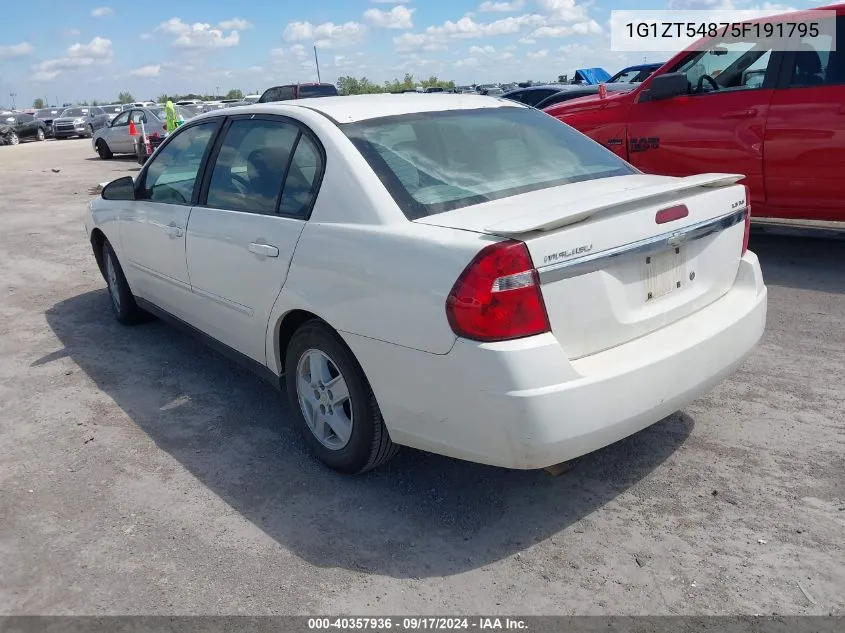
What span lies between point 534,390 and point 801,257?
5.11 meters

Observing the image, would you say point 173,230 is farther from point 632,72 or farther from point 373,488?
point 632,72

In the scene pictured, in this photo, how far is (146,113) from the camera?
2150 centimetres

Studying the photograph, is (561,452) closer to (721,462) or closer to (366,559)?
(366,559)

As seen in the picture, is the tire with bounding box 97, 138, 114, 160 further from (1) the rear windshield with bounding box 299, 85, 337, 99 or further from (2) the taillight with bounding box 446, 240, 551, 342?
(2) the taillight with bounding box 446, 240, 551, 342

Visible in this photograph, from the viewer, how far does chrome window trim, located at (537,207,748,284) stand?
2609 millimetres

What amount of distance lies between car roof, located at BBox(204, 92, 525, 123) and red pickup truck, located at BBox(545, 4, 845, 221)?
2.97 meters

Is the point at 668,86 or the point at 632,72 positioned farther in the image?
the point at 632,72

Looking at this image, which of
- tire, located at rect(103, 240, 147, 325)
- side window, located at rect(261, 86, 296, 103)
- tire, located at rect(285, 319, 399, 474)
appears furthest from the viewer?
side window, located at rect(261, 86, 296, 103)

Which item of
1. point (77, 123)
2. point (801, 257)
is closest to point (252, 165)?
point (801, 257)

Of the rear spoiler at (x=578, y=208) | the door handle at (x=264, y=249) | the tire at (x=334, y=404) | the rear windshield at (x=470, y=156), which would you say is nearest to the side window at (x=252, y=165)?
the door handle at (x=264, y=249)

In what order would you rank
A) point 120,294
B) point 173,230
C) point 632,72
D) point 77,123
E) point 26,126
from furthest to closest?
point 26,126 → point 77,123 → point 632,72 → point 120,294 → point 173,230

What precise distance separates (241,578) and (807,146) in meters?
5.43

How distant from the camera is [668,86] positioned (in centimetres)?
660

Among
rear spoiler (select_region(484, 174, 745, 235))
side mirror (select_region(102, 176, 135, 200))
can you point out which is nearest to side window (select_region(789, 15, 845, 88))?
rear spoiler (select_region(484, 174, 745, 235))
